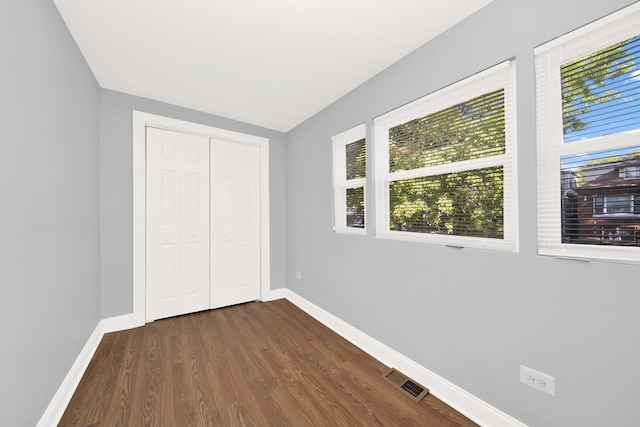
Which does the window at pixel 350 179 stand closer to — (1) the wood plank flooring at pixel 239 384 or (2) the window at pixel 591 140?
(1) the wood plank flooring at pixel 239 384

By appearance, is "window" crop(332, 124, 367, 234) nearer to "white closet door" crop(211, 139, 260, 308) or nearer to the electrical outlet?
"white closet door" crop(211, 139, 260, 308)

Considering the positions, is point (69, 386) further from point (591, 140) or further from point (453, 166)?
point (591, 140)

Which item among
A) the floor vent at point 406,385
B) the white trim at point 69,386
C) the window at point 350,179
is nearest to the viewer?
the white trim at point 69,386

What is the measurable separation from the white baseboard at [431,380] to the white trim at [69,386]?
217cm

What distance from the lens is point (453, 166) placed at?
172cm

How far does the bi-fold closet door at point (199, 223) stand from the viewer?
2.95 meters

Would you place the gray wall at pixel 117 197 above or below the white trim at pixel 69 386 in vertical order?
above

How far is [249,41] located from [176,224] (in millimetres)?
2265

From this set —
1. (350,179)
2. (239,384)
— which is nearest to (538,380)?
(239,384)

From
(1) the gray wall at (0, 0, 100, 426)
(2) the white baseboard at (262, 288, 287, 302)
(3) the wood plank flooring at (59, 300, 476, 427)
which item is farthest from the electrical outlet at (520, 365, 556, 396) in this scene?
(2) the white baseboard at (262, 288, 287, 302)

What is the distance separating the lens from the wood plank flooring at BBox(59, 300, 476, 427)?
156 centimetres

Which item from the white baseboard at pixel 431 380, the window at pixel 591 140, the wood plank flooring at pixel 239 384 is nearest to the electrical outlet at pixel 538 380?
the white baseboard at pixel 431 380

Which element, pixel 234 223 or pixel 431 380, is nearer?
pixel 431 380

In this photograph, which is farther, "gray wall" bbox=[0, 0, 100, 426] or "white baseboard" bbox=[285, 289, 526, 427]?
"white baseboard" bbox=[285, 289, 526, 427]
